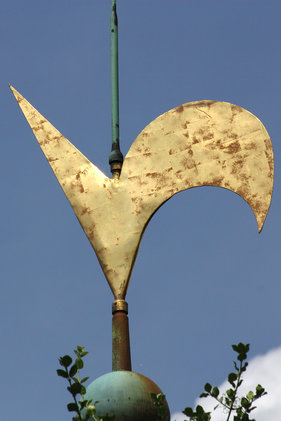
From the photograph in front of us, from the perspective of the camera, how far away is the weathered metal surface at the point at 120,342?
29.1 feet

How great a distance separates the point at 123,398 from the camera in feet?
26.6

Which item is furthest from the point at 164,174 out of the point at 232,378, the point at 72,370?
the point at 72,370

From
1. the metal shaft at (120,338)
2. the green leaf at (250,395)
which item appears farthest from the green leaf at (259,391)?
the metal shaft at (120,338)

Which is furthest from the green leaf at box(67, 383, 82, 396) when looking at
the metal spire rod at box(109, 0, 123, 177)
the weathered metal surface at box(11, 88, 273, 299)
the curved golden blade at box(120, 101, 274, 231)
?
the metal spire rod at box(109, 0, 123, 177)

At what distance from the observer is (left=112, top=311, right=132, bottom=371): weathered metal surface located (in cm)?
887

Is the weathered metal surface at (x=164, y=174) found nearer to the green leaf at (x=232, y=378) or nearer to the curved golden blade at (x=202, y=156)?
the curved golden blade at (x=202, y=156)

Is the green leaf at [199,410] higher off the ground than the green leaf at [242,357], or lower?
lower

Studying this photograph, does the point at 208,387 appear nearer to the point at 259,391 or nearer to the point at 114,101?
the point at 259,391

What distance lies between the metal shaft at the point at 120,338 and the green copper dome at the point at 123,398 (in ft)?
1.85

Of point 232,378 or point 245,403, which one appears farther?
point 232,378

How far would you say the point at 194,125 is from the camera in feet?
32.4

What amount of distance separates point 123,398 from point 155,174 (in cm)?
259

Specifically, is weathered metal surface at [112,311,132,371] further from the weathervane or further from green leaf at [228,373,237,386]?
green leaf at [228,373,237,386]

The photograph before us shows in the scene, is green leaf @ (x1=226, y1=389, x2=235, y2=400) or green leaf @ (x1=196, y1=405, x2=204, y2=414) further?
green leaf @ (x1=226, y1=389, x2=235, y2=400)
